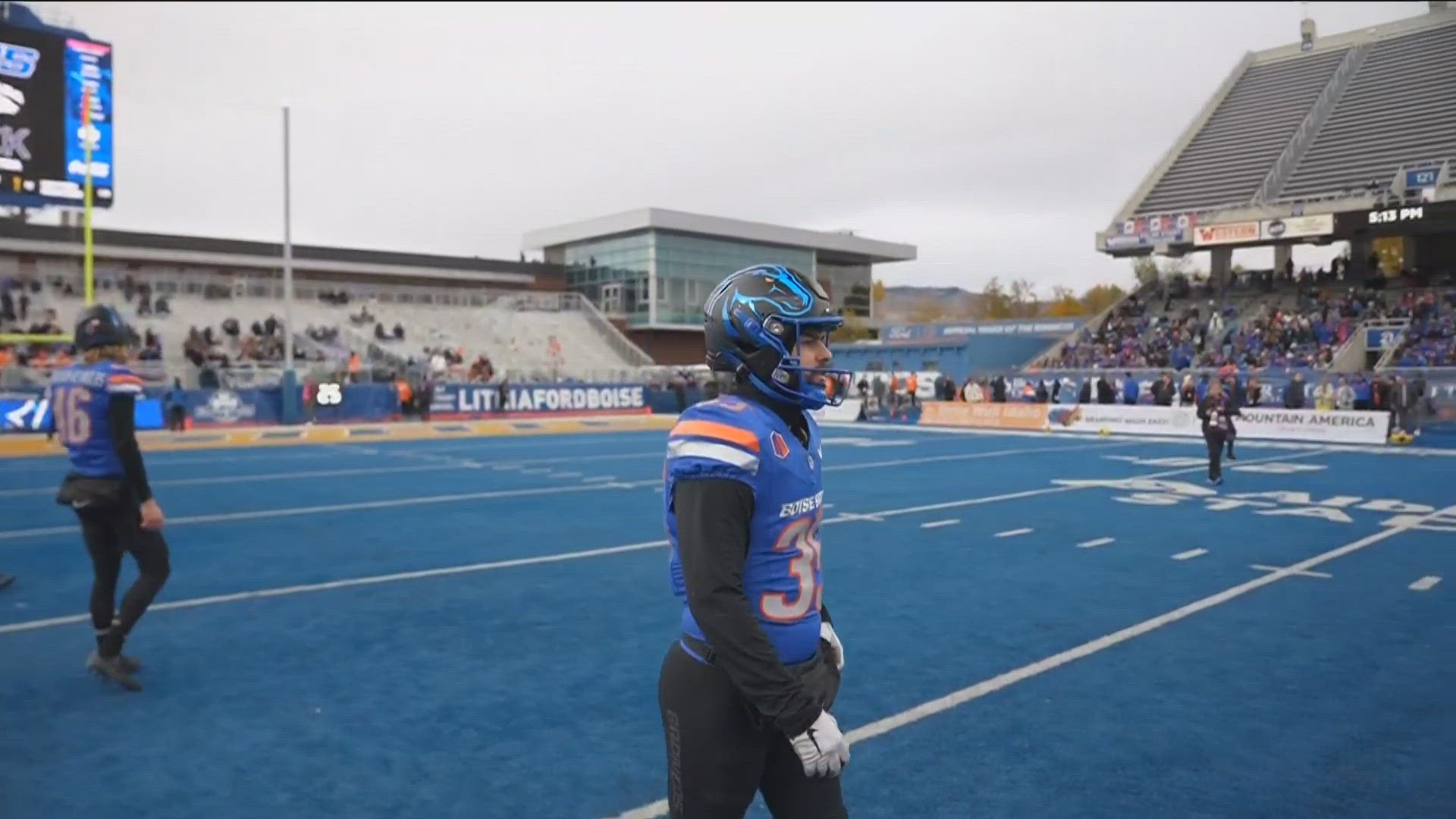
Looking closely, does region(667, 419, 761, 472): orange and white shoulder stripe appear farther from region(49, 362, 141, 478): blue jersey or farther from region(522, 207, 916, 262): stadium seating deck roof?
region(522, 207, 916, 262): stadium seating deck roof

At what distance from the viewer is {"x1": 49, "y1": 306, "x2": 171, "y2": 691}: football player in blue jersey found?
18.7ft

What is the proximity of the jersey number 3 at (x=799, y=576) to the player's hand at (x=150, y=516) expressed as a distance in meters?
4.53

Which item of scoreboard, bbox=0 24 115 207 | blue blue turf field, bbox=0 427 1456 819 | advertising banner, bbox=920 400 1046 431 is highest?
scoreboard, bbox=0 24 115 207

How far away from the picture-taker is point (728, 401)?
261 centimetres

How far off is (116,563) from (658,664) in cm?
330

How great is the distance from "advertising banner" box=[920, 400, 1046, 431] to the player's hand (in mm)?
26224

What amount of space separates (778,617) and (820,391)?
2.09 feet

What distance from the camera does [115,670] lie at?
575 centimetres

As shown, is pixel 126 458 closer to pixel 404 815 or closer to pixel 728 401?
pixel 404 815

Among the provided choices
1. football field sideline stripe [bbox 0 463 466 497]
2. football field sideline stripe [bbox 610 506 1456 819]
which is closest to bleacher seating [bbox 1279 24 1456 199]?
football field sideline stripe [bbox 610 506 1456 819]

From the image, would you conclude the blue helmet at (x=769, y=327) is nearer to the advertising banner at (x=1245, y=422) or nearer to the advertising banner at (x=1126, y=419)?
the advertising banner at (x=1245, y=422)

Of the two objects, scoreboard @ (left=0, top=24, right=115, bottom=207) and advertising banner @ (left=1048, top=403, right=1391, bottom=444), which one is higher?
scoreboard @ (left=0, top=24, right=115, bottom=207)

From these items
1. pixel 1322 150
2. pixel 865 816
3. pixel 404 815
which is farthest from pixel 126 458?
pixel 1322 150

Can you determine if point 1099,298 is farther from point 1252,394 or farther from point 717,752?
point 717,752
